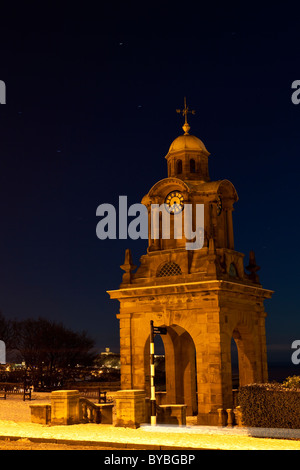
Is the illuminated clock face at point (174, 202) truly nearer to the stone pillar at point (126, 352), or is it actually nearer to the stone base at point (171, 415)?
the stone pillar at point (126, 352)

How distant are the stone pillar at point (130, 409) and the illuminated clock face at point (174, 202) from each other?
46.5 ft

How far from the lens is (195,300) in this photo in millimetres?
31156

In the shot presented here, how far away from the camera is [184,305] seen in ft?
103


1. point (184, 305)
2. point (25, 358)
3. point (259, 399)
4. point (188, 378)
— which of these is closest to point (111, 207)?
point (184, 305)

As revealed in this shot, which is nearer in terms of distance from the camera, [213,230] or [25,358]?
[213,230]

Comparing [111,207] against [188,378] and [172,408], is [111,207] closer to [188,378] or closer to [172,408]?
[188,378]

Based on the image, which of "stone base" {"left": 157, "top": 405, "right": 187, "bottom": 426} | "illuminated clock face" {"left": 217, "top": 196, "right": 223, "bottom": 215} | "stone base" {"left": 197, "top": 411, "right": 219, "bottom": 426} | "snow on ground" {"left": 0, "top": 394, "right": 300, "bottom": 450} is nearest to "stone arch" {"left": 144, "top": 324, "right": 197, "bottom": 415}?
"stone base" {"left": 197, "top": 411, "right": 219, "bottom": 426}

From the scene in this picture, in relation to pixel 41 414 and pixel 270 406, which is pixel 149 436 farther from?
pixel 41 414

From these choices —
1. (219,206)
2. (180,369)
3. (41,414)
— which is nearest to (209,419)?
(180,369)

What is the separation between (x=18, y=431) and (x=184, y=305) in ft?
42.9

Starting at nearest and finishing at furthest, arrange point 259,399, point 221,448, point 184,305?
point 221,448, point 259,399, point 184,305

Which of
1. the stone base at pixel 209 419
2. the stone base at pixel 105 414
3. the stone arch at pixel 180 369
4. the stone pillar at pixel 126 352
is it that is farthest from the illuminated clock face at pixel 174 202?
the stone base at pixel 105 414
